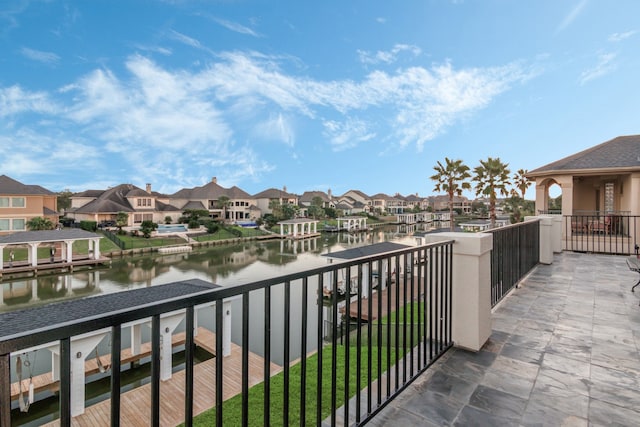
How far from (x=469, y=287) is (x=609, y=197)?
13919 mm

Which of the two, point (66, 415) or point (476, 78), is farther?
point (476, 78)

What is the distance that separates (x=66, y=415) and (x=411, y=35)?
28.2 m

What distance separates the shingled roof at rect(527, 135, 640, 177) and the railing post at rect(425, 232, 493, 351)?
33.7 feet

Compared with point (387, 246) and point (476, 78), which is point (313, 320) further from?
point (476, 78)

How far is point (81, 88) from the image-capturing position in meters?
28.0

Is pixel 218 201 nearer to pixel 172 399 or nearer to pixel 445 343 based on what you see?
pixel 172 399

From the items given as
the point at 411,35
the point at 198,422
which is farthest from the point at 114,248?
the point at 411,35

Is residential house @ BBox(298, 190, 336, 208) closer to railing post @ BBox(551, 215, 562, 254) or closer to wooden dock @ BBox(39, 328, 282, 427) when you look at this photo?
railing post @ BBox(551, 215, 562, 254)

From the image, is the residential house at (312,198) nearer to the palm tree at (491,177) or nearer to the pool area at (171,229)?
the pool area at (171,229)

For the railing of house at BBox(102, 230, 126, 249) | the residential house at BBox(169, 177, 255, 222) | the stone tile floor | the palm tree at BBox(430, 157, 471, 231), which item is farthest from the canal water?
the residential house at BBox(169, 177, 255, 222)

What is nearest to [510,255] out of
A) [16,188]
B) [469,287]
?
[469,287]

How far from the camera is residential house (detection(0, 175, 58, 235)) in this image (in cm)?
2584

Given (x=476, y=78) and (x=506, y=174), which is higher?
(x=476, y=78)

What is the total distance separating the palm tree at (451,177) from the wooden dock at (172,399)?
2817 centimetres
